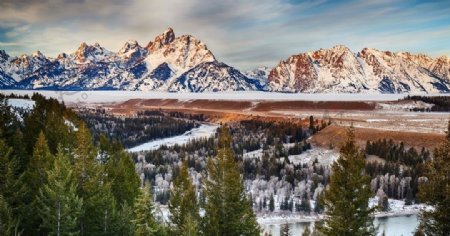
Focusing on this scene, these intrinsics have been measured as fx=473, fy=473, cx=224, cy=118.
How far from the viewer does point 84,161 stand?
40.2m

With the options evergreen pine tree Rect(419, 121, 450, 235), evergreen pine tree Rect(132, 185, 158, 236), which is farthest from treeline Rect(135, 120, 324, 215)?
evergreen pine tree Rect(419, 121, 450, 235)

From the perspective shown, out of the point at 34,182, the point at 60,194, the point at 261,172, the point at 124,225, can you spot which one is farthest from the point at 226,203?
the point at 261,172

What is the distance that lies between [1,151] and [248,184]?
94811 mm

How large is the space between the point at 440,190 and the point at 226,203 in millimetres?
14678

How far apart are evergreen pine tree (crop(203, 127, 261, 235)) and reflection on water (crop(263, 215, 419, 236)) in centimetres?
5568

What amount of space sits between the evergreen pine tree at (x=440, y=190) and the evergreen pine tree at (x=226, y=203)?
12654mm

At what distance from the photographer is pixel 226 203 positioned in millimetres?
35094

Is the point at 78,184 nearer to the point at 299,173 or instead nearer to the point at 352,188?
the point at 352,188

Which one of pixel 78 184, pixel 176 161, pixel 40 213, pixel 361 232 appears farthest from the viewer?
pixel 176 161

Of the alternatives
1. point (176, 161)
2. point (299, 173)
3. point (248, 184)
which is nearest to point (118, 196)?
point (248, 184)

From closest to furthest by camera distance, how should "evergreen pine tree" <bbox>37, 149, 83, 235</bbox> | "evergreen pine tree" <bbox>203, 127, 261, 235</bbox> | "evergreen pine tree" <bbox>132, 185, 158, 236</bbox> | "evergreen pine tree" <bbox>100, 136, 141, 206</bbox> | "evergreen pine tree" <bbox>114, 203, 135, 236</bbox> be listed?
1. "evergreen pine tree" <bbox>132, 185, 158, 236</bbox>
2. "evergreen pine tree" <bbox>37, 149, 83, 235</bbox>
3. "evergreen pine tree" <bbox>203, 127, 261, 235</bbox>
4. "evergreen pine tree" <bbox>114, 203, 135, 236</bbox>
5. "evergreen pine tree" <bbox>100, 136, 141, 206</bbox>

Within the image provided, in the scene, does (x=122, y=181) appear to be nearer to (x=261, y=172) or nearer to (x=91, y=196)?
(x=91, y=196)

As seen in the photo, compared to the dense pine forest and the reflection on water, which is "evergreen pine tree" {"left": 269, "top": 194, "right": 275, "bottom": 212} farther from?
the dense pine forest

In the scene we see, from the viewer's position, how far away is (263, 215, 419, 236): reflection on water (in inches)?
3610
